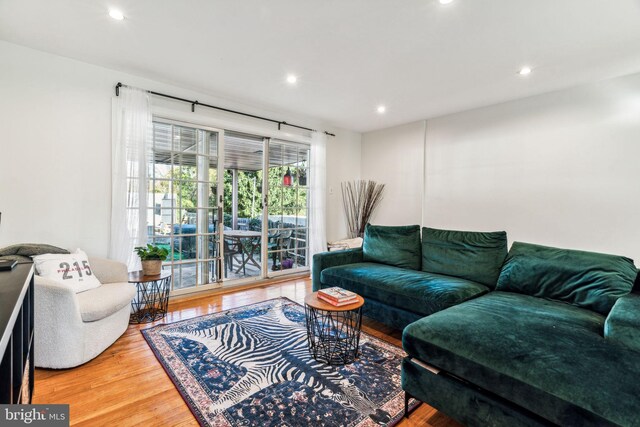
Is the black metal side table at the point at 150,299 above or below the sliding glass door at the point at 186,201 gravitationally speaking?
below

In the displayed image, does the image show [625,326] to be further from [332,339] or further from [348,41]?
[348,41]

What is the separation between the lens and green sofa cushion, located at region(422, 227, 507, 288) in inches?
105

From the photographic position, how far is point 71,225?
2.79 metres

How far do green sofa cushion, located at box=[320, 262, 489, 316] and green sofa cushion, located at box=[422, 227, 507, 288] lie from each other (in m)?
0.13

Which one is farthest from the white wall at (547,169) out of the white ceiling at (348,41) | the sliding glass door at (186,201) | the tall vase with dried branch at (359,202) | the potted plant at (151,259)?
the potted plant at (151,259)

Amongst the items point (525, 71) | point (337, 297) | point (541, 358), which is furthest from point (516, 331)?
point (525, 71)

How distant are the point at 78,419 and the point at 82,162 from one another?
2324 mm

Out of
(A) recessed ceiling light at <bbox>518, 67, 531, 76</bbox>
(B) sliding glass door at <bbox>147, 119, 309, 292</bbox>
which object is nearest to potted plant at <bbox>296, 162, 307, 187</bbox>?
(B) sliding glass door at <bbox>147, 119, 309, 292</bbox>

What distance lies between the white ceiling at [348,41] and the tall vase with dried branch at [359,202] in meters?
2.00

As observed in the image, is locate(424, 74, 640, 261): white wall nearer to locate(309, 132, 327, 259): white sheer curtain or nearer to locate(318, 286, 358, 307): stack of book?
locate(309, 132, 327, 259): white sheer curtain

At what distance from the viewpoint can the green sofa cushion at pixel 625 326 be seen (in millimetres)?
1389

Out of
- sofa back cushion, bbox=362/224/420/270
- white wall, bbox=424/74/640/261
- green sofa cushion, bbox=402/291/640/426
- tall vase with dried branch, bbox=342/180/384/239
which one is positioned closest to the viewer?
green sofa cushion, bbox=402/291/640/426

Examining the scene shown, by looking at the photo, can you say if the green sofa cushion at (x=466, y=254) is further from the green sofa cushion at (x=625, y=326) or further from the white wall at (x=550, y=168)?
the white wall at (x=550, y=168)

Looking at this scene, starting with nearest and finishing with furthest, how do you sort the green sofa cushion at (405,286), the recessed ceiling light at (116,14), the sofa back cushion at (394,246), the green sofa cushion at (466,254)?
the recessed ceiling light at (116,14) → the green sofa cushion at (405,286) → the green sofa cushion at (466,254) → the sofa back cushion at (394,246)
